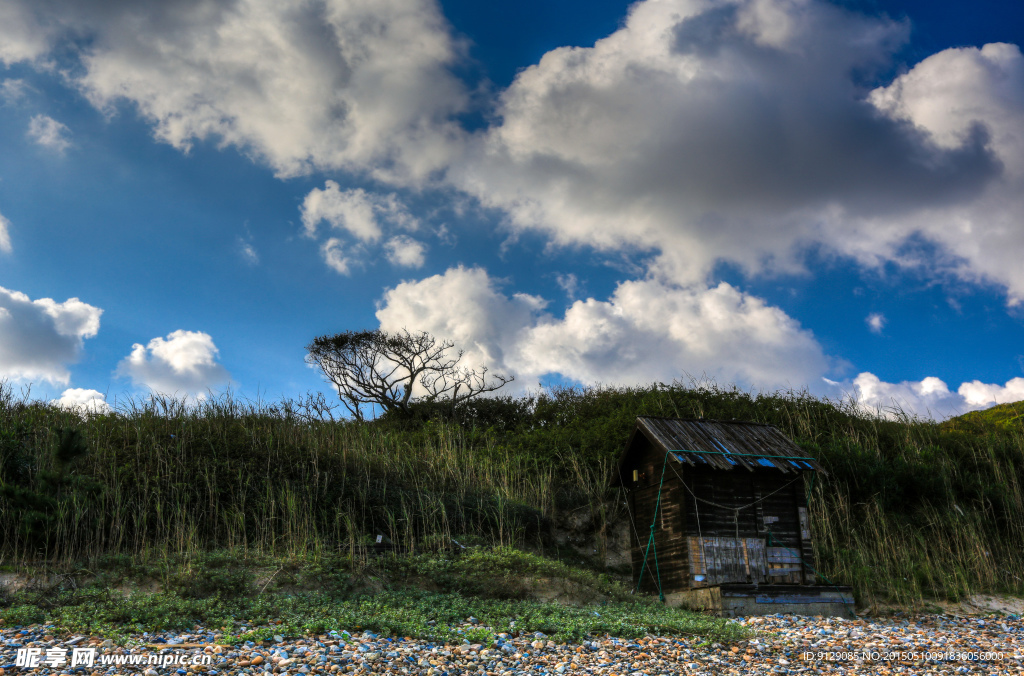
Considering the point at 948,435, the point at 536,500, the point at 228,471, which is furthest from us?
the point at 948,435

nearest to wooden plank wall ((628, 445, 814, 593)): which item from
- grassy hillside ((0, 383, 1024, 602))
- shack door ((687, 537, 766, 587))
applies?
shack door ((687, 537, 766, 587))

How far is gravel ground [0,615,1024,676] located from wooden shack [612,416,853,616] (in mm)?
1576

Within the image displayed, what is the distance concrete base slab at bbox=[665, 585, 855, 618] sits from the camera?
30.7 feet

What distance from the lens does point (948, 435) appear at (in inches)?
661

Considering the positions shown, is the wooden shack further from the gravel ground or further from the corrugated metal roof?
the gravel ground

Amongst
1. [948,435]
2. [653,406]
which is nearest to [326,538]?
[653,406]

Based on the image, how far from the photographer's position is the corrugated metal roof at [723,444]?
10.4m

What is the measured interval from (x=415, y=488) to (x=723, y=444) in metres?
5.84

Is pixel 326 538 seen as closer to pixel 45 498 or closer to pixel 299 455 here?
pixel 299 455

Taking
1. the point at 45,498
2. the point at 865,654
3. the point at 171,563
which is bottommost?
the point at 865,654

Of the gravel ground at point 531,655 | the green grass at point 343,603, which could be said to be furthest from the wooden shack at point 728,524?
the gravel ground at point 531,655

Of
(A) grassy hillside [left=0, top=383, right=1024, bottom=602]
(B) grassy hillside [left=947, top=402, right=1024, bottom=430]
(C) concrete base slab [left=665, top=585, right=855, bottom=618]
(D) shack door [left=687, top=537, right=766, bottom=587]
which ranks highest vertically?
(B) grassy hillside [left=947, top=402, right=1024, bottom=430]

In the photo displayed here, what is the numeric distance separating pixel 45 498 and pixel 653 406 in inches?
524

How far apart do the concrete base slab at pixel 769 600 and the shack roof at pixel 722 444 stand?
6.02 feet
